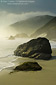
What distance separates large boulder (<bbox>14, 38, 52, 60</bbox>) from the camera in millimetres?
18156

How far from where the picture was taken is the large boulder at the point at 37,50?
18156 millimetres

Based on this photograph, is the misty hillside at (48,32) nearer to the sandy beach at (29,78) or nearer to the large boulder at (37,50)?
the large boulder at (37,50)

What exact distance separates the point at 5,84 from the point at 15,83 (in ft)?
1.95

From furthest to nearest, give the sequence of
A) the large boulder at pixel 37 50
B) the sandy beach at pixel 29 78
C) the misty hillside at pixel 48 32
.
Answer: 1. the misty hillside at pixel 48 32
2. the large boulder at pixel 37 50
3. the sandy beach at pixel 29 78

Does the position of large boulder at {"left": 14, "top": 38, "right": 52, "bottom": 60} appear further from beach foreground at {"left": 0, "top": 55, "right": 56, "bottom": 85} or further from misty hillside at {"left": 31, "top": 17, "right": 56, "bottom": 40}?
misty hillside at {"left": 31, "top": 17, "right": 56, "bottom": 40}

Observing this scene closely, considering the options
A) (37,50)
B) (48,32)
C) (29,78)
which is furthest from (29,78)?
(48,32)

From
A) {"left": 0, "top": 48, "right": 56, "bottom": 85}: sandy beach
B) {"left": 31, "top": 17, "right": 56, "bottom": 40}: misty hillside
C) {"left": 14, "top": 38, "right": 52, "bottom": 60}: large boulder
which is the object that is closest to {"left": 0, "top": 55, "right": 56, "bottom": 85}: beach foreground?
{"left": 0, "top": 48, "right": 56, "bottom": 85}: sandy beach

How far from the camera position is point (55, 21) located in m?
148

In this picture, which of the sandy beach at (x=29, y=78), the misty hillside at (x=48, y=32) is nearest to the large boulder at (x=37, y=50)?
the sandy beach at (x=29, y=78)

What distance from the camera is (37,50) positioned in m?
18.9

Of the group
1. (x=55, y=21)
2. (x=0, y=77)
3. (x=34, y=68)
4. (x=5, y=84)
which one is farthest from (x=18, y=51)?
(x=55, y=21)

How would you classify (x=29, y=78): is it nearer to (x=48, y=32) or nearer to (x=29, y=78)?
(x=29, y=78)

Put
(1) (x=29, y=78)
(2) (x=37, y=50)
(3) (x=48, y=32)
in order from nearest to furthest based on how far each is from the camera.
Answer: (1) (x=29, y=78)
(2) (x=37, y=50)
(3) (x=48, y=32)

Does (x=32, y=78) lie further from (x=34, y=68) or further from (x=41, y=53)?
(x=41, y=53)
